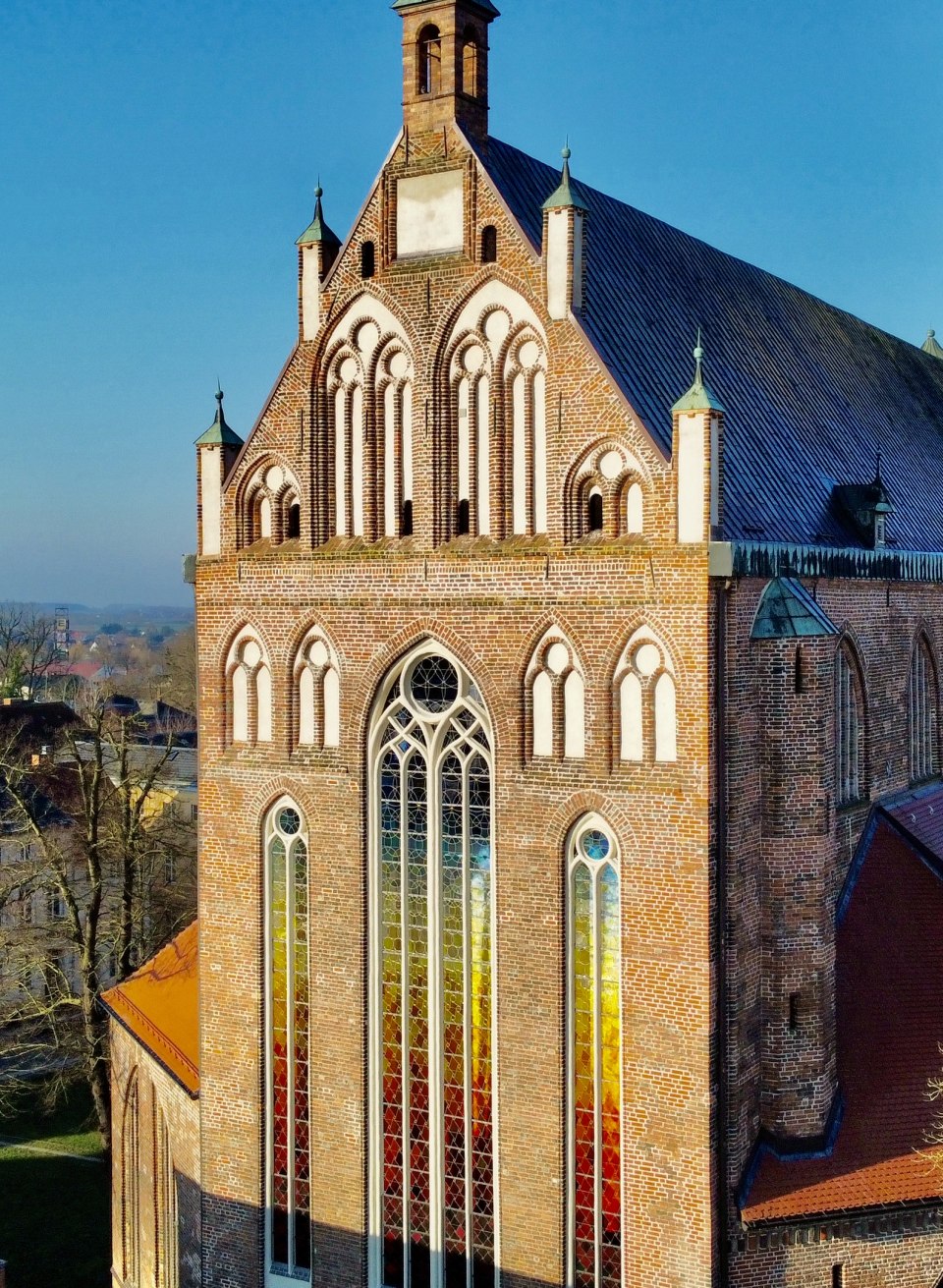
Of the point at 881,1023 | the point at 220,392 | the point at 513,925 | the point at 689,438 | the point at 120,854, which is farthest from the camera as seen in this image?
the point at 120,854

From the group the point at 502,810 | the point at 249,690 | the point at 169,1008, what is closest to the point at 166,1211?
the point at 169,1008

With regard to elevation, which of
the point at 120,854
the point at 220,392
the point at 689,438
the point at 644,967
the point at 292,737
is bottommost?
the point at 120,854

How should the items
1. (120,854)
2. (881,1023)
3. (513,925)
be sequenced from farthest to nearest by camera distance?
(120,854) → (881,1023) → (513,925)

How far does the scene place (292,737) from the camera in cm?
1742

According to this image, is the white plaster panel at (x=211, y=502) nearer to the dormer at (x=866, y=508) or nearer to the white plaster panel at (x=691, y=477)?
the white plaster panel at (x=691, y=477)

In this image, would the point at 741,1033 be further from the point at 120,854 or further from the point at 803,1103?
the point at 120,854

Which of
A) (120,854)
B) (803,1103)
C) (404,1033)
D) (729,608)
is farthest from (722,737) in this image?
(120,854)

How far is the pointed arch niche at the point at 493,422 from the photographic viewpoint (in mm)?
15711

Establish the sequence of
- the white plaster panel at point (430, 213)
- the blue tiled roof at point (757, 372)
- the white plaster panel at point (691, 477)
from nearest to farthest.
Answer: the white plaster panel at point (691, 477), the white plaster panel at point (430, 213), the blue tiled roof at point (757, 372)

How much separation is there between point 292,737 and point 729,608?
19.8 feet

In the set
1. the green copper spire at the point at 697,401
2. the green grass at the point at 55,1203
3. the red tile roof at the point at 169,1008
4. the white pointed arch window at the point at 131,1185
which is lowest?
the green grass at the point at 55,1203

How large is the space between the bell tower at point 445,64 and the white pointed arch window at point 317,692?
667 centimetres

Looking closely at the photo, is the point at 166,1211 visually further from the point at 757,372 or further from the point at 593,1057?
the point at 757,372

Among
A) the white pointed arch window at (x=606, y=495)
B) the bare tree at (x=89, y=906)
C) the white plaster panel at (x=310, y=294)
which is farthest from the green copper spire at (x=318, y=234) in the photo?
the bare tree at (x=89, y=906)
